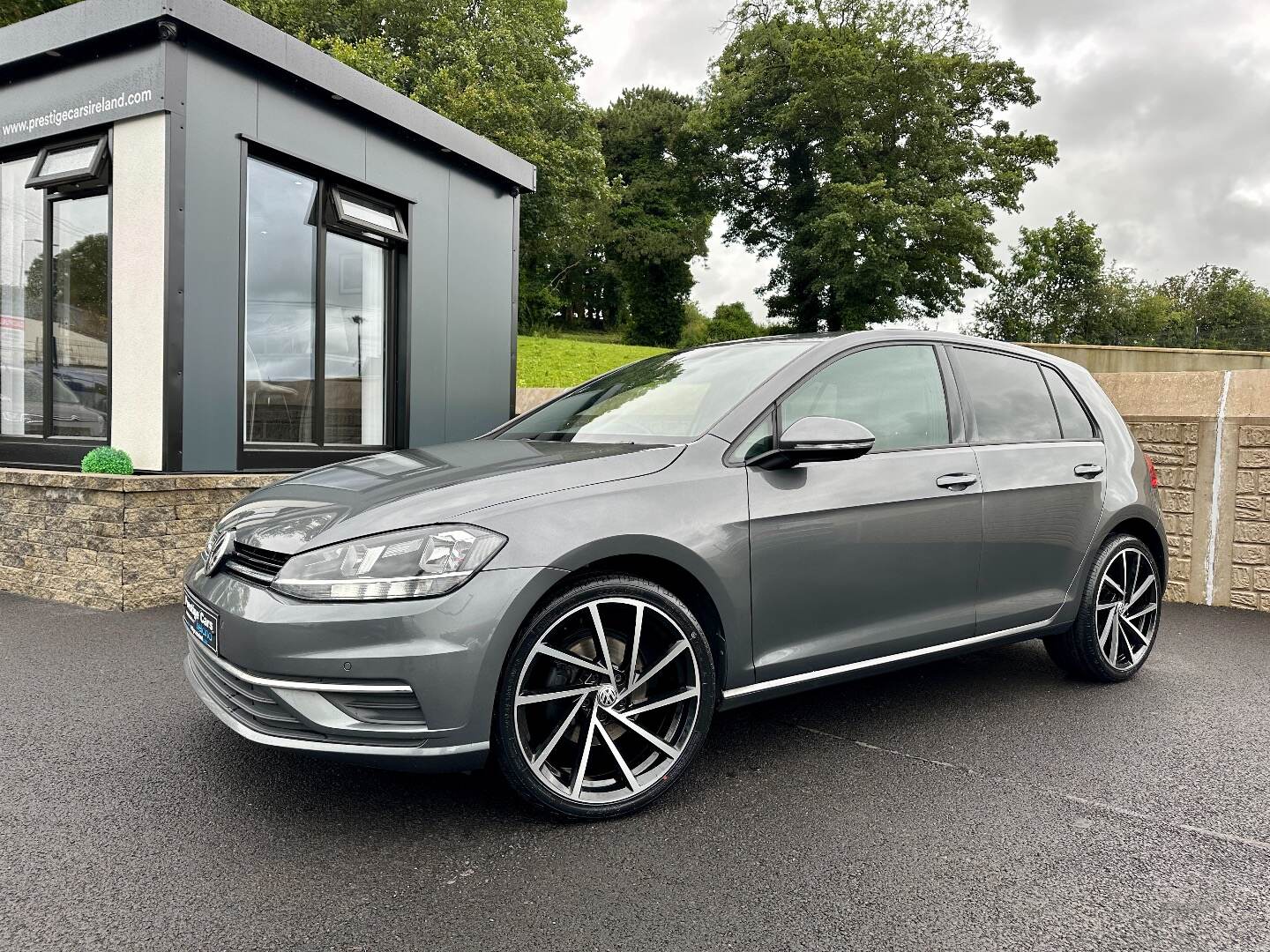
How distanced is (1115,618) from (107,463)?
6.01m

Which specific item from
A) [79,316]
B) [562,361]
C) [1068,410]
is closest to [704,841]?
[1068,410]

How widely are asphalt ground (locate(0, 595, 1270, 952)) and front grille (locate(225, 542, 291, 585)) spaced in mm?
755

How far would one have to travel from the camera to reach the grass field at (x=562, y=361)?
74.8ft

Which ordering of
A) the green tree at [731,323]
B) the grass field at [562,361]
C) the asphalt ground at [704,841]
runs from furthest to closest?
1. the green tree at [731,323]
2. the grass field at [562,361]
3. the asphalt ground at [704,841]

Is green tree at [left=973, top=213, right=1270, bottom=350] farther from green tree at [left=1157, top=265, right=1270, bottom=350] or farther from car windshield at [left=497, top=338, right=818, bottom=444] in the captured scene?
car windshield at [left=497, top=338, right=818, bottom=444]

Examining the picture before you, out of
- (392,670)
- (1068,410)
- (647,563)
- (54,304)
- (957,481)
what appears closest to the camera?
(392,670)

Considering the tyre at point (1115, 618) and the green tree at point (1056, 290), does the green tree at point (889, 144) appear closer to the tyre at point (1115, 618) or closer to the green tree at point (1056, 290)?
the green tree at point (1056, 290)

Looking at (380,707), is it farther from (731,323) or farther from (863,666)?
(731,323)

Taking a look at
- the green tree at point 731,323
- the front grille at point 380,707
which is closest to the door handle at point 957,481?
the front grille at point 380,707

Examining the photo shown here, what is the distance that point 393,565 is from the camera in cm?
239

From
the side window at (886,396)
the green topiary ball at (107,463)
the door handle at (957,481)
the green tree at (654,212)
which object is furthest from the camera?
the green tree at (654,212)

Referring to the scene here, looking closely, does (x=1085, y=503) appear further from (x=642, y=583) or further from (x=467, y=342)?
(x=467, y=342)

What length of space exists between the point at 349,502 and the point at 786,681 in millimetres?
1585

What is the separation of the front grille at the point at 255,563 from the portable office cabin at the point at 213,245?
3606 mm
